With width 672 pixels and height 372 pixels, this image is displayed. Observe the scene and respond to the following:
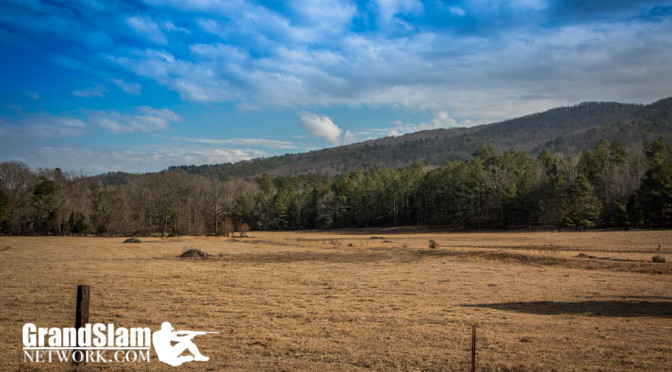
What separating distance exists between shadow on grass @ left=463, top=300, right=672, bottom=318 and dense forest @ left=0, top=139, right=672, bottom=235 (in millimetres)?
57790

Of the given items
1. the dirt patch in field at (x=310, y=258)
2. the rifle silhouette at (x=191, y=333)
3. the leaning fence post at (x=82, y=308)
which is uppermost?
the leaning fence post at (x=82, y=308)

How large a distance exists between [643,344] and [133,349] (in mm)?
12834

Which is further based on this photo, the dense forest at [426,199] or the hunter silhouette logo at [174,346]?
the dense forest at [426,199]

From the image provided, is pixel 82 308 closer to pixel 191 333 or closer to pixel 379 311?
pixel 191 333

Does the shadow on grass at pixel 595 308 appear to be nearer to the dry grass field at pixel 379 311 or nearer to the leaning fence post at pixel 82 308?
the dry grass field at pixel 379 311

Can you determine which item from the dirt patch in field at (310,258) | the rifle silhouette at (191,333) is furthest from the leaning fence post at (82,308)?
the dirt patch in field at (310,258)

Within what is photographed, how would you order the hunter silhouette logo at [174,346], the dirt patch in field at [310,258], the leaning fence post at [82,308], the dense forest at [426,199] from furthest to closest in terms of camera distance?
the dense forest at [426,199]
the dirt patch in field at [310,258]
the hunter silhouette logo at [174,346]
the leaning fence post at [82,308]

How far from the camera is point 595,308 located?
14547 mm

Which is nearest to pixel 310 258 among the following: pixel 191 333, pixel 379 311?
pixel 379 311

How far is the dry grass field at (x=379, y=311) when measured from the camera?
9.09 metres

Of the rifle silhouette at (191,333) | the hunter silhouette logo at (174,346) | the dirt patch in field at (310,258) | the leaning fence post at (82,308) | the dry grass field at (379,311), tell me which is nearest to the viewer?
the leaning fence post at (82,308)

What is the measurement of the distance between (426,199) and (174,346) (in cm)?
9696

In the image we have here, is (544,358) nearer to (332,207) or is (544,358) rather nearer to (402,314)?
(402,314)

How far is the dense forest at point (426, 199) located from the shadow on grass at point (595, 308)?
190 ft
